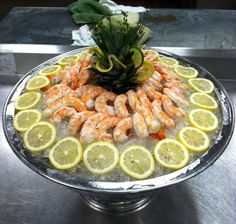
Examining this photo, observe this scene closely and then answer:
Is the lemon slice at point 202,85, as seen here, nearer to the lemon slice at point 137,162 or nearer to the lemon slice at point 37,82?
the lemon slice at point 137,162

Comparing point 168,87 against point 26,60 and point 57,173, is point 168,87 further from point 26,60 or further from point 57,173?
point 26,60

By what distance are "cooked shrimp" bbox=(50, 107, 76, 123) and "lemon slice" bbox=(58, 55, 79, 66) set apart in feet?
1.89

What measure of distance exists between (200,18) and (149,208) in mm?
3297

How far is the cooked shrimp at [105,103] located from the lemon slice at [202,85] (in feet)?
1.72

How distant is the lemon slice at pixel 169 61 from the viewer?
80.9 inches

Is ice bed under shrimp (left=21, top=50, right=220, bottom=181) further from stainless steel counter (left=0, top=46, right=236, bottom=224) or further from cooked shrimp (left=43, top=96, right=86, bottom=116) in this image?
stainless steel counter (left=0, top=46, right=236, bottom=224)

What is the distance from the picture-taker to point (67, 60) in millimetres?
2133

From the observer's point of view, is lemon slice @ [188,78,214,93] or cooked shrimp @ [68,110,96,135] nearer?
cooked shrimp @ [68,110,96,135]

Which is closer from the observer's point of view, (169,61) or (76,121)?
(76,121)

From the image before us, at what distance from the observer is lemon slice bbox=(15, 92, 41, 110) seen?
1.73 metres

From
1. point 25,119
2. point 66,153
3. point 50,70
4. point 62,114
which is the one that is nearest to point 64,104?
point 62,114

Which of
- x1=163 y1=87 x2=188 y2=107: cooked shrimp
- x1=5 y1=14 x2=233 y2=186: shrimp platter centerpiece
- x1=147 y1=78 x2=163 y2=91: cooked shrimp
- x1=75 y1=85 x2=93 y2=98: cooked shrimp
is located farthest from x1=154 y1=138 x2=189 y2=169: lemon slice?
x1=75 y1=85 x2=93 y2=98: cooked shrimp

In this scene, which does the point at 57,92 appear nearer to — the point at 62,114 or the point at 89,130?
the point at 62,114

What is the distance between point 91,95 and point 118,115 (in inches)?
8.3
